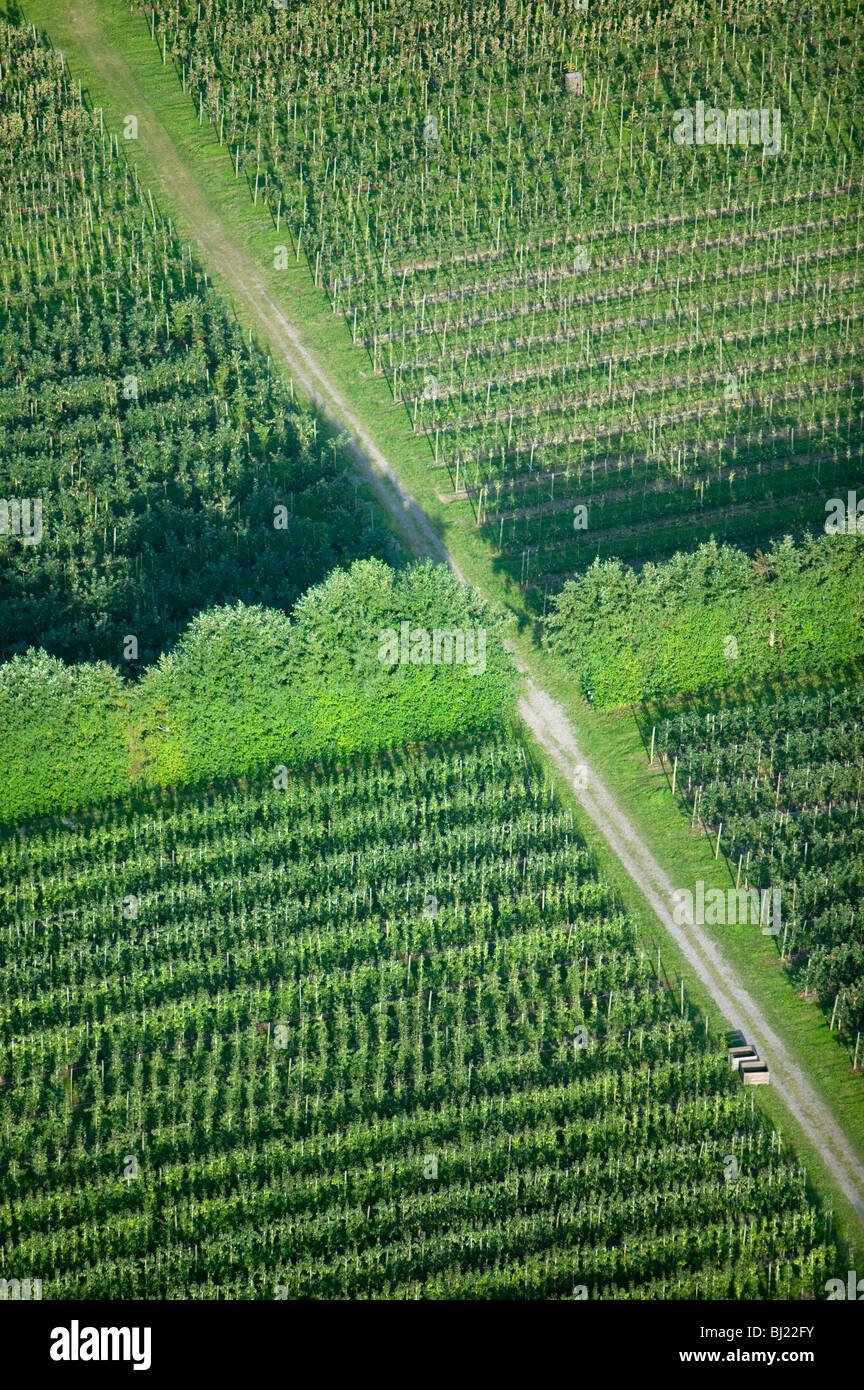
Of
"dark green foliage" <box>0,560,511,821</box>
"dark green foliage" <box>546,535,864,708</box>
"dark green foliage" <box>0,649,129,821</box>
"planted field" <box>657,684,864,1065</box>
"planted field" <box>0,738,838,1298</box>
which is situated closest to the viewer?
"planted field" <box>0,738,838,1298</box>

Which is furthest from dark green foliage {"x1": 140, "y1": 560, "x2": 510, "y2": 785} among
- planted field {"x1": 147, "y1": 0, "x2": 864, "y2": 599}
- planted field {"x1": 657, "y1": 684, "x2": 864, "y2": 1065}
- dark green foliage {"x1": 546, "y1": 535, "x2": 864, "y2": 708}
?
planted field {"x1": 657, "y1": 684, "x2": 864, "y2": 1065}

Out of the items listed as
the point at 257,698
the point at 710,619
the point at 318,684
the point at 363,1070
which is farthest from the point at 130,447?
the point at 363,1070

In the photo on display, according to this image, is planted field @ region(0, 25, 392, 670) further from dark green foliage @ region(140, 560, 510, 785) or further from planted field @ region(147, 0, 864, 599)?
planted field @ region(147, 0, 864, 599)

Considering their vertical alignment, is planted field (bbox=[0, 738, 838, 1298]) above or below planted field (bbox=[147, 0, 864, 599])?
below

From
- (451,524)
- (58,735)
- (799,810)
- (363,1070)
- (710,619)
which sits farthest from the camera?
(451,524)

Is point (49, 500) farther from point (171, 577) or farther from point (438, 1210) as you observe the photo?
point (438, 1210)

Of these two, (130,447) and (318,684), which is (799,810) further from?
(130,447)
